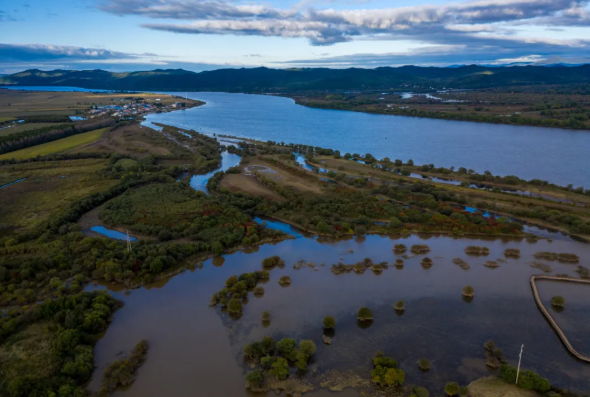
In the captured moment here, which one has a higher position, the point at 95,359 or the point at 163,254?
the point at 163,254

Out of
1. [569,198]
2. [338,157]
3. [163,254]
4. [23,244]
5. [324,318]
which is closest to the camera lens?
[324,318]

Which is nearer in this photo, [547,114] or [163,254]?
[163,254]

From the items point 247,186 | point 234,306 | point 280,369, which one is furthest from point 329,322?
point 247,186

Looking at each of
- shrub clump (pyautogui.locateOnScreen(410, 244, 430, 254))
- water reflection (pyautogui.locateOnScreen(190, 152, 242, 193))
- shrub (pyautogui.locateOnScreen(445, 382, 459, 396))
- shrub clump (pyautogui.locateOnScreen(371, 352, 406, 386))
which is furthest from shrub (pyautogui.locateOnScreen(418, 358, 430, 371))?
water reflection (pyautogui.locateOnScreen(190, 152, 242, 193))

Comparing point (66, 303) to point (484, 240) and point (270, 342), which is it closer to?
point (270, 342)

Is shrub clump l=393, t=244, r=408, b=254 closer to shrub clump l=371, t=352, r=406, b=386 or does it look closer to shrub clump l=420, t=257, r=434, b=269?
shrub clump l=420, t=257, r=434, b=269

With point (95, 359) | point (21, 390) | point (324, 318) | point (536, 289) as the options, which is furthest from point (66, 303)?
point (536, 289)

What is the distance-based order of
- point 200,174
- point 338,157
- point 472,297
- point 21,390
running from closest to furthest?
point 21,390 → point 472,297 → point 200,174 → point 338,157
